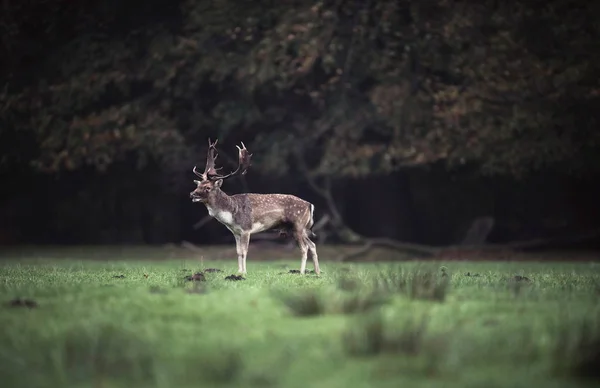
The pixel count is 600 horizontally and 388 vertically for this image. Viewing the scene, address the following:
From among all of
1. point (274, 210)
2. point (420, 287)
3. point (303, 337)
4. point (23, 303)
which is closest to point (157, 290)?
point (23, 303)

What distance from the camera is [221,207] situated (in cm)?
1630

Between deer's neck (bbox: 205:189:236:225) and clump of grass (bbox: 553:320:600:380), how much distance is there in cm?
953

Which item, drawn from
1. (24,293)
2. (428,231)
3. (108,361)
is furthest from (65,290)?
(428,231)

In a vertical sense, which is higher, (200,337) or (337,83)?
(337,83)

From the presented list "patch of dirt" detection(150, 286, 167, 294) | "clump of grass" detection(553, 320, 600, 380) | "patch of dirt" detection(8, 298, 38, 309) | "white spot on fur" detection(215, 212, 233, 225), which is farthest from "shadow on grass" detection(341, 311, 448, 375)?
"white spot on fur" detection(215, 212, 233, 225)

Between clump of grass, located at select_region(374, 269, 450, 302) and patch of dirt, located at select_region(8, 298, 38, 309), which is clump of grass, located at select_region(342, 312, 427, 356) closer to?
clump of grass, located at select_region(374, 269, 450, 302)

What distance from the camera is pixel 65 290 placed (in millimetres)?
11156

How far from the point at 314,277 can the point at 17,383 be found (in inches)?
351

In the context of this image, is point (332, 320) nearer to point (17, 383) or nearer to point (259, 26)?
point (17, 383)

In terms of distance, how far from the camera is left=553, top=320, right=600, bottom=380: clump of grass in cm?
620

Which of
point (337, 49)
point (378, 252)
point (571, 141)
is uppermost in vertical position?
point (337, 49)

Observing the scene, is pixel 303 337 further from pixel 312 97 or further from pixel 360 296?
pixel 312 97

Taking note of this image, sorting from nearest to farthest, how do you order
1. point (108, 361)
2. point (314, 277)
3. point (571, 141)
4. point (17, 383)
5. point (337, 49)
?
point (17, 383)
point (108, 361)
point (314, 277)
point (571, 141)
point (337, 49)

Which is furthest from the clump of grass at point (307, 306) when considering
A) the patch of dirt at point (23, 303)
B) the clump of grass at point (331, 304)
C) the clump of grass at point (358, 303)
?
the patch of dirt at point (23, 303)
